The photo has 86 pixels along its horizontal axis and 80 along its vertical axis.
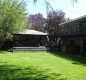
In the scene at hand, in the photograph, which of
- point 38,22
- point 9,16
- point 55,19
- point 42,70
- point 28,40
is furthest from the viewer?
point 38,22

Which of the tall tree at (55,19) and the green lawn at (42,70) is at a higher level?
the tall tree at (55,19)

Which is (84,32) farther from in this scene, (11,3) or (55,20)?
(55,20)

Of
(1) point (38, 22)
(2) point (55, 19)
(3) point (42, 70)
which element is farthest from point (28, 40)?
(3) point (42, 70)

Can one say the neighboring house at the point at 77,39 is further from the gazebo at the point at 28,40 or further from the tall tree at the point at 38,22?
the tall tree at the point at 38,22

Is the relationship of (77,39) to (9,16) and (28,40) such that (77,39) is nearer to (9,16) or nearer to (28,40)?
(28,40)

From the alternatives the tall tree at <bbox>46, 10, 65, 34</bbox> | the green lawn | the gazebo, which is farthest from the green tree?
the tall tree at <bbox>46, 10, 65, 34</bbox>

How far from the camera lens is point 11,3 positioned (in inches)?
1490

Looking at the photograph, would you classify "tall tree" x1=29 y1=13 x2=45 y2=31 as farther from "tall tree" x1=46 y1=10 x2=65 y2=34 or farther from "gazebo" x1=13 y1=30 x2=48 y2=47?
"gazebo" x1=13 y1=30 x2=48 y2=47

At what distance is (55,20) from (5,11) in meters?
26.2

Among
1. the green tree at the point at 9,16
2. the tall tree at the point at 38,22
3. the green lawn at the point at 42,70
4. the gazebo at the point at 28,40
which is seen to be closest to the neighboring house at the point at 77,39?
the gazebo at the point at 28,40

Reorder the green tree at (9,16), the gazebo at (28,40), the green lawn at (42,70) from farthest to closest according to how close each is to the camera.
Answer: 1. the gazebo at (28,40)
2. the green tree at (9,16)
3. the green lawn at (42,70)

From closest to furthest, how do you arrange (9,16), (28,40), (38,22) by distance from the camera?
1. (9,16)
2. (28,40)
3. (38,22)

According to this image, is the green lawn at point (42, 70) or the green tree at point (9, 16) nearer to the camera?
the green lawn at point (42, 70)

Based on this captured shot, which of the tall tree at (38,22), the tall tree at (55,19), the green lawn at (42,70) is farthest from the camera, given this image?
the tall tree at (38,22)
